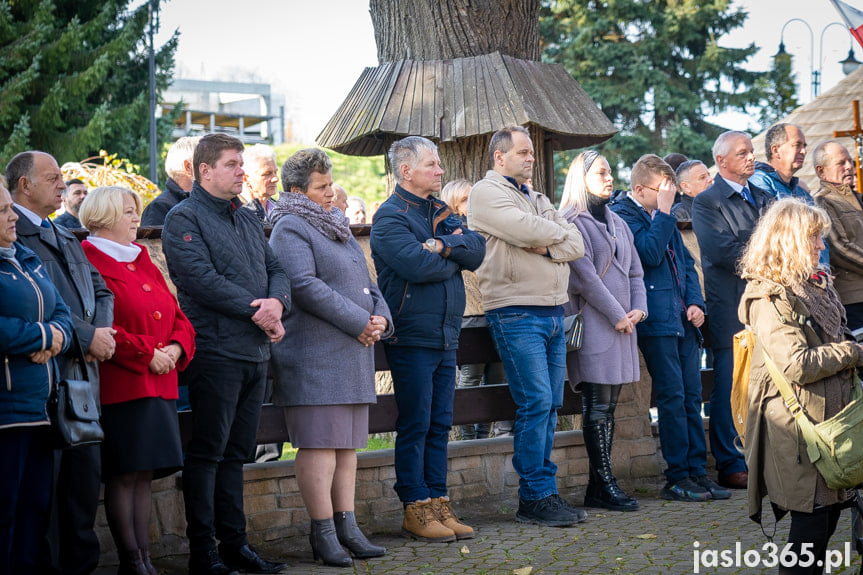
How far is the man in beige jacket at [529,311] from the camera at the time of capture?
6.12 meters

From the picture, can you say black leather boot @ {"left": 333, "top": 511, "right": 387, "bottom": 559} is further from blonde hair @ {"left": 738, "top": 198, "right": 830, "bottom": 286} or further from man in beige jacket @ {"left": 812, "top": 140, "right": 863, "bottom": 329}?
man in beige jacket @ {"left": 812, "top": 140, "right": 863, "bottom": 329}

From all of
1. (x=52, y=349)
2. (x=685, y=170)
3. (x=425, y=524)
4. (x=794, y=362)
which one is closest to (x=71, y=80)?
(x=685, y=170)

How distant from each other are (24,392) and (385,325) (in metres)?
1.93

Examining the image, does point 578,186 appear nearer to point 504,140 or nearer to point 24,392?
point 504,140

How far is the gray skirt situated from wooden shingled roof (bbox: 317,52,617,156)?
3.07 metres

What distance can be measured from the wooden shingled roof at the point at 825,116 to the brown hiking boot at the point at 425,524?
14030 millimetres

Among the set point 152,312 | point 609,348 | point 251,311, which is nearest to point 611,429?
point 609,348

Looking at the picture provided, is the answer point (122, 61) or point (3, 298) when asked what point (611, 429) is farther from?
point (122, 61)

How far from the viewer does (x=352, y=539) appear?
5.42m

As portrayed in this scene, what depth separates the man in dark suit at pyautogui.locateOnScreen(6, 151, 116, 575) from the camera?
446 centimetres

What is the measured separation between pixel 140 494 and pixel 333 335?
125cm

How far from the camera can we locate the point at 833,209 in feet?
24.1

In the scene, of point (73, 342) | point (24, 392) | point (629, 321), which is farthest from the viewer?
point (629, 321)

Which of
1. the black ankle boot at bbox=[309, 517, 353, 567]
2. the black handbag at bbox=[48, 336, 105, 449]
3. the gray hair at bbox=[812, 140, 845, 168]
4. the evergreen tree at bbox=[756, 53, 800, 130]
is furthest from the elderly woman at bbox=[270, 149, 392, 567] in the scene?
the evergreen tree at bbox=[756, 53, 800, 130]
